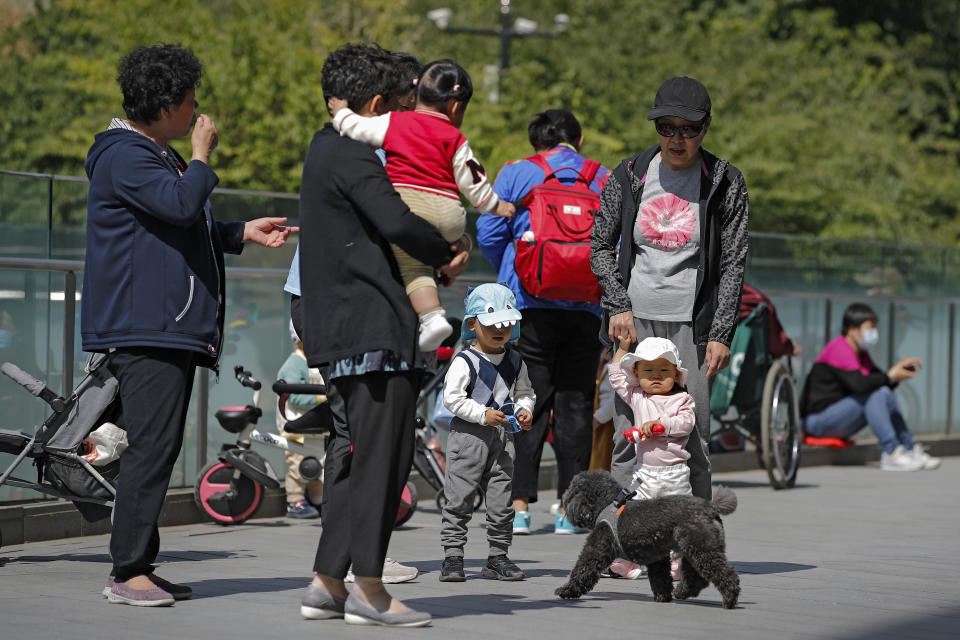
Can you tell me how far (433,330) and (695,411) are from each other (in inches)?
71.1

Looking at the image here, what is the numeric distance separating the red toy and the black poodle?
0.27m

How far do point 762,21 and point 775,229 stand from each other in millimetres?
5762

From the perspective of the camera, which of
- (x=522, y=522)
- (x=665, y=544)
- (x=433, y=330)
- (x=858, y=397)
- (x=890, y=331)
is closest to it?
(x=433, y=330)

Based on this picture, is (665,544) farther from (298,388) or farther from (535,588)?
(298,388)

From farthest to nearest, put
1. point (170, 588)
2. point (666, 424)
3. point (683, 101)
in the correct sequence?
point (683, 101) → point (666, 424) → point (170, 588)

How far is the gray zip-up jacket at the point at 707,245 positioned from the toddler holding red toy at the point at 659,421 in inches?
10.5

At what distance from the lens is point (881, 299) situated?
52.0ft

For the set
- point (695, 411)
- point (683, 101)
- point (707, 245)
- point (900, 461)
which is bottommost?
point (900, 461)

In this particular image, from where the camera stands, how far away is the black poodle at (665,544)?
235 inches

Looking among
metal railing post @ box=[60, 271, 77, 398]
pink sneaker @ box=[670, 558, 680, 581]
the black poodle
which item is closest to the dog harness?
the black poodle

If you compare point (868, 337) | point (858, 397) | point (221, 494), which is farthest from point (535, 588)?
point (868, 337)

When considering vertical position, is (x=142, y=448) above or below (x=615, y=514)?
above

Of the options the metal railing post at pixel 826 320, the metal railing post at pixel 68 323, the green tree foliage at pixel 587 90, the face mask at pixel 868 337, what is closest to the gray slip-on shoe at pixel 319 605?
the metal railing post at pixel 68 323

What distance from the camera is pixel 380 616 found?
5316mm
